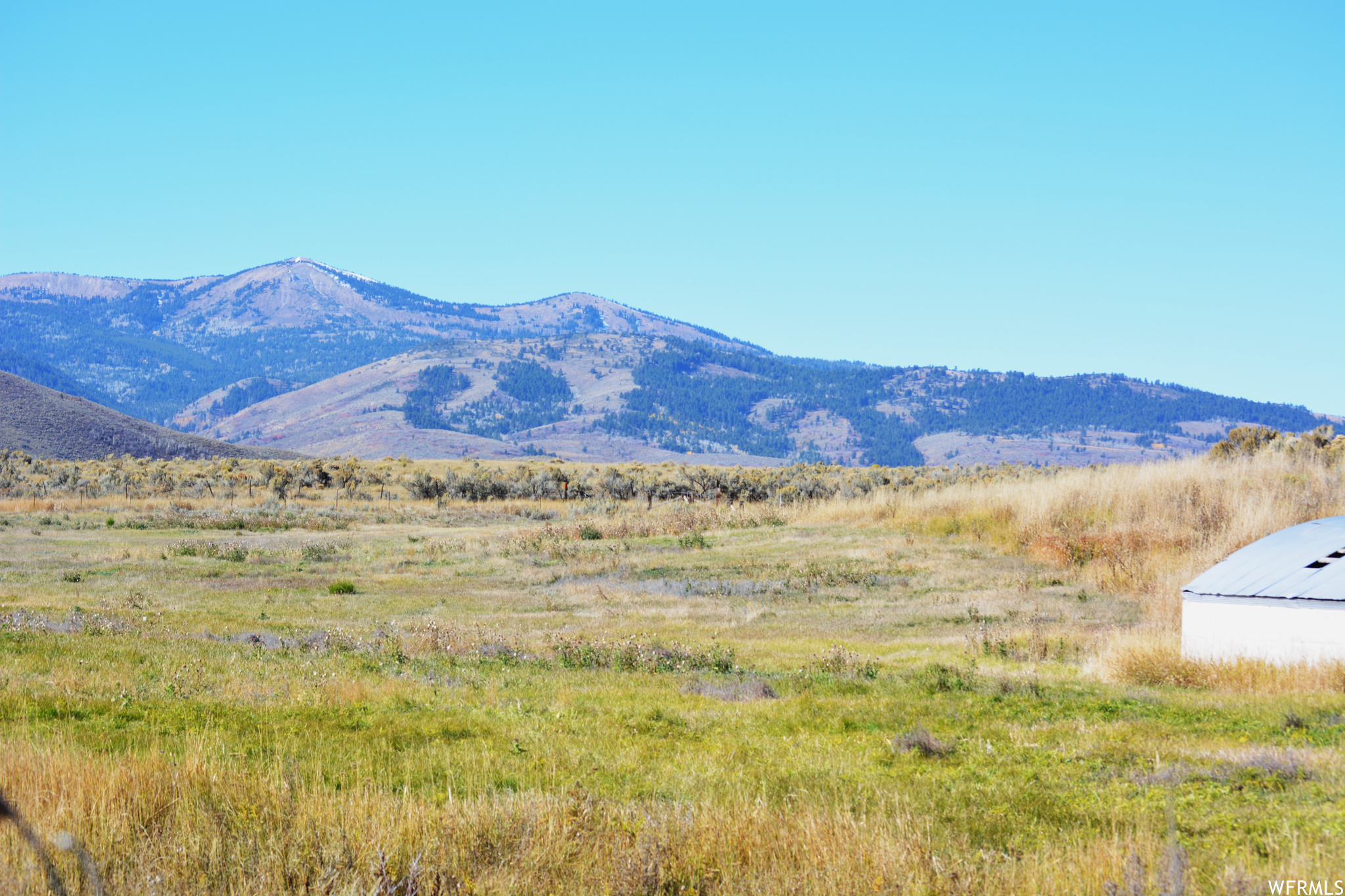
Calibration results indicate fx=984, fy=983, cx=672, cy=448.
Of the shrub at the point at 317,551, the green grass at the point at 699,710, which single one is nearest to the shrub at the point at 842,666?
the green grass at the point at 699,710

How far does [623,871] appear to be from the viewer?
5.30 meters

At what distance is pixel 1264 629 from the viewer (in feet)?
38.0

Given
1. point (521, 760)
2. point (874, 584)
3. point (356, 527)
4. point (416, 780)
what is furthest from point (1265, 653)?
point (356, 527)

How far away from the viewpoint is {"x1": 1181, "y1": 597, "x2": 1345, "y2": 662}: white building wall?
36.2ft

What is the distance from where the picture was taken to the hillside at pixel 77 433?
106 meters

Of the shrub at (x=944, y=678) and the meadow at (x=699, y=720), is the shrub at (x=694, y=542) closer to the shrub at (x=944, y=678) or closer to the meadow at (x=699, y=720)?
the meadow at (x=699, y=720)

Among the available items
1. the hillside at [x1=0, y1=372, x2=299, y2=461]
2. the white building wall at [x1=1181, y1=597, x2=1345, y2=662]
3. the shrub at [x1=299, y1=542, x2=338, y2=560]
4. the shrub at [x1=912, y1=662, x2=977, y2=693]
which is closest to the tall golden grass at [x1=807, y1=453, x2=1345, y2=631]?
the white building wall at [x1=1181, y1=597, x2=1345, y2=662]

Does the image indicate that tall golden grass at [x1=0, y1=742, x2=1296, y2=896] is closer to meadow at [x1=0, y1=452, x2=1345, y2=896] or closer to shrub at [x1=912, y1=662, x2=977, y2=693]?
meadow at [x1=0, y1=452, x2=1345, y2=896]

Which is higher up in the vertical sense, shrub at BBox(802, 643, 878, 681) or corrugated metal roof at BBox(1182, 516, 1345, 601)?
corrugated metal roof at BBox(1182, 516, 1345, 601)

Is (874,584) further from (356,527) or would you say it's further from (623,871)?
(356,527)

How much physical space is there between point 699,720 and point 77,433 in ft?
406

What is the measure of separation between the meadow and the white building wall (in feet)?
1.11

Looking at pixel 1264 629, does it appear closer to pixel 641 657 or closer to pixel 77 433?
pixel 641 657

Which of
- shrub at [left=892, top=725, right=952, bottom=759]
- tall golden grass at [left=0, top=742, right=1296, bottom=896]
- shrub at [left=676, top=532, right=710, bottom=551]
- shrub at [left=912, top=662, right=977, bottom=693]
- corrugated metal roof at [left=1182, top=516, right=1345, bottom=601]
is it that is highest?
corrugated metal roof at [left=1182, top=516, right=1345, bottom=601]
